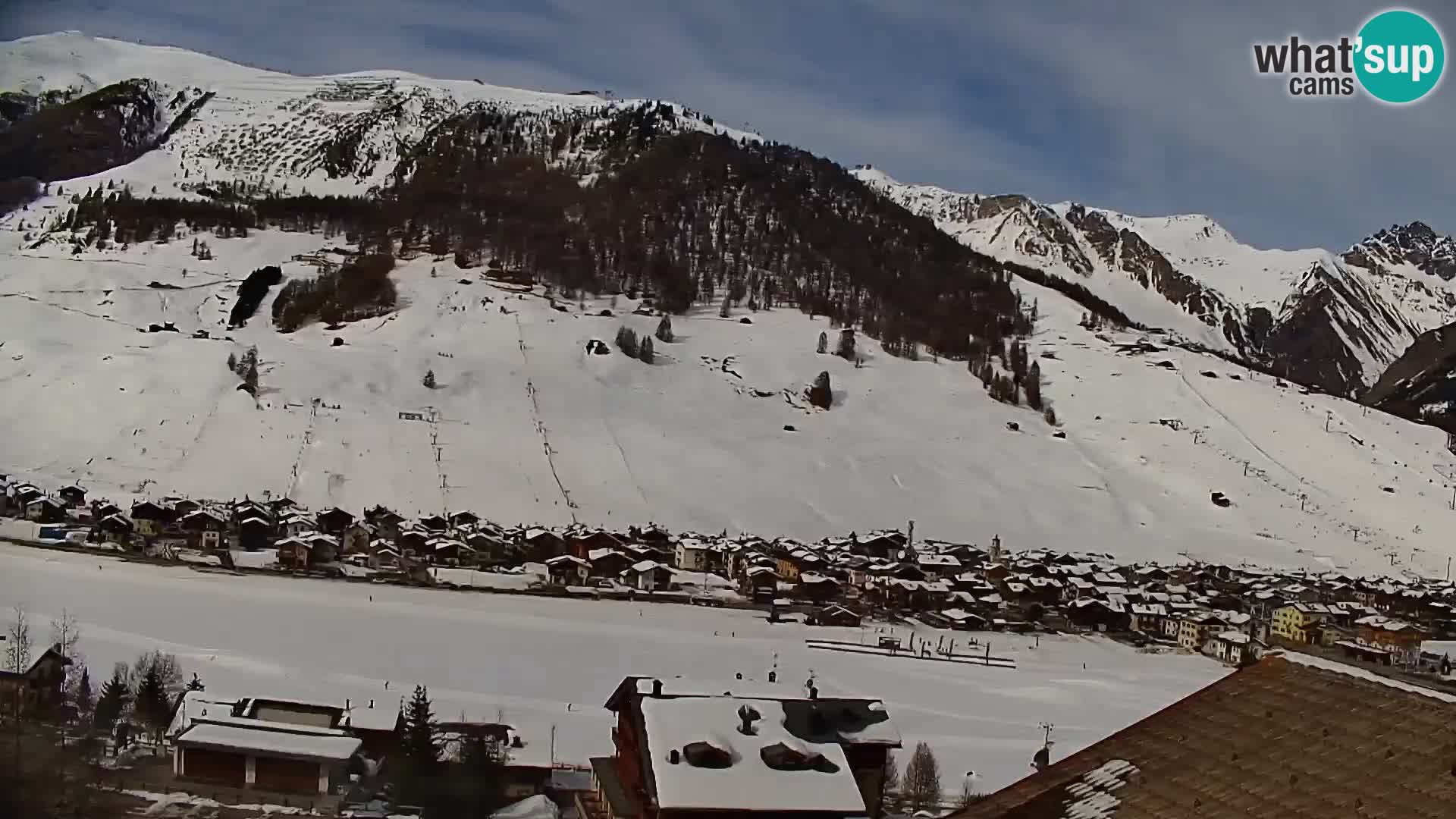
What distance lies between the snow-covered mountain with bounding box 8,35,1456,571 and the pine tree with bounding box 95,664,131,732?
9.37ft

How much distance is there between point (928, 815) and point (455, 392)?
16027 millimetres

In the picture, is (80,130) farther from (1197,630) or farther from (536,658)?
(1197,630)

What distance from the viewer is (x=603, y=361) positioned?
909 inches

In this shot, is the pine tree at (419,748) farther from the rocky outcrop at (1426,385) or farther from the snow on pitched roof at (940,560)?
the rocky outcrop at (1426,385)

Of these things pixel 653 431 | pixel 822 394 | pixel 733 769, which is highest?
pixel 822 394

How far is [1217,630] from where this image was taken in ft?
38.0

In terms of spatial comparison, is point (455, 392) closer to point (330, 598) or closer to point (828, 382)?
point (828, 382)

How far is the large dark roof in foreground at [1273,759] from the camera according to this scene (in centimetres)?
106

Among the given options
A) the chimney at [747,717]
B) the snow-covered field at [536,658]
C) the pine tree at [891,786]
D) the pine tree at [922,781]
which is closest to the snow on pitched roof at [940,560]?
the snow-covered field at [536,658]

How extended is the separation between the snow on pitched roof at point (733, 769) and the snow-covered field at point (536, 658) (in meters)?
0.82

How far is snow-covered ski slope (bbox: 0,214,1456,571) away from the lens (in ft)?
52.6

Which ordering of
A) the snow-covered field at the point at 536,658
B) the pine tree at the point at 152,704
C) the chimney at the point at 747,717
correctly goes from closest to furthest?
1. the chimney at the point at 747,717
2. the pine tree at the point at 152,704
3. the snow-covered field at the point at 536,658

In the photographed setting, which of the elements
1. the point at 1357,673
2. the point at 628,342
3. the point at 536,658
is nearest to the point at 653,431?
the point at 628,342

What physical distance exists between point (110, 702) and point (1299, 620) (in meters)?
11.1
